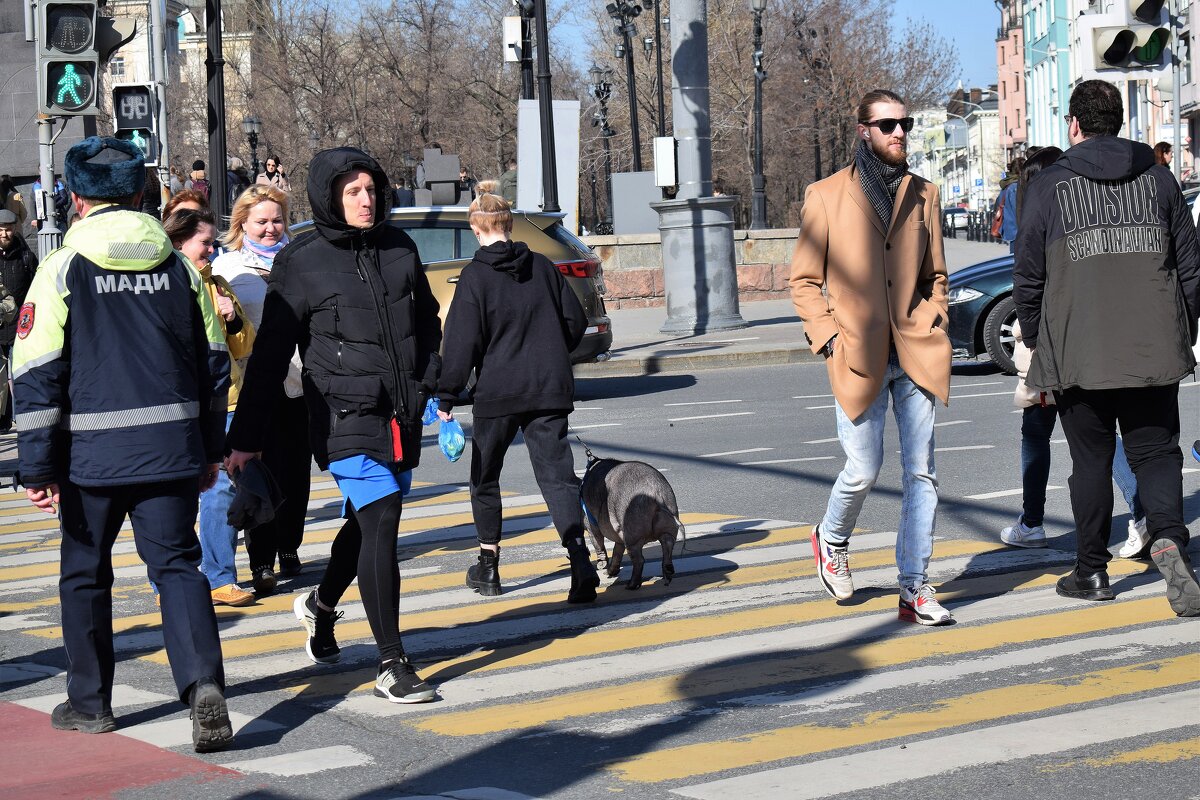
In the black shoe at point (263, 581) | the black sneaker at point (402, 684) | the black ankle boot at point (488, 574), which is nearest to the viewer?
the black sneaker at point (402, 684)

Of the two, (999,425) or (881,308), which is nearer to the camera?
(881,308)

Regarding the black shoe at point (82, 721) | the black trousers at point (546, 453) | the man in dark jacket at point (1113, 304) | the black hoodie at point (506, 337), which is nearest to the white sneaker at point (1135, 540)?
the man in dark jacket at point (1113, 304)

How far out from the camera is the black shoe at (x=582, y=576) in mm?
7020

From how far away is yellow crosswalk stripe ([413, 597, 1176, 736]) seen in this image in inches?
207

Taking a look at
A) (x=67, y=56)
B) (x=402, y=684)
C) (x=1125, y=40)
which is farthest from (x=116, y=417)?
(x=67, y=56)

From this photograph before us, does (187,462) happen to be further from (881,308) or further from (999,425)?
(999,425)

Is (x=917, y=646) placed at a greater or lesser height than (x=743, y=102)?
lesser

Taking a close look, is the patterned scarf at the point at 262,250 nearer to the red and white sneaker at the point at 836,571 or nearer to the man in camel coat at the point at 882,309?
the man in camel coat at the point at 882,309

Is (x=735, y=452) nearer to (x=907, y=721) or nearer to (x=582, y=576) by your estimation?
(x=582, y=576)

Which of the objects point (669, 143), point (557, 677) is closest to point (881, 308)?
point (557, 677)

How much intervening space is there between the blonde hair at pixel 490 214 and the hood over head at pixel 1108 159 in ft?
7.48

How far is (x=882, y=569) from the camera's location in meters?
7.46

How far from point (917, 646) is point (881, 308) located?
4.06 feet

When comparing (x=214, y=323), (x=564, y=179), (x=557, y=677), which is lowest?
(x=557, y=677)
